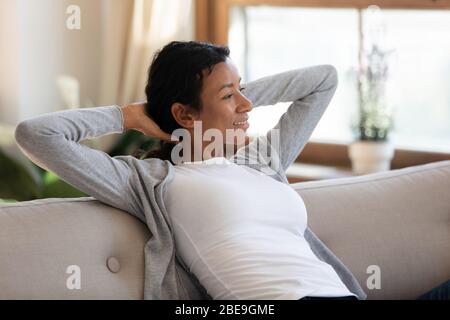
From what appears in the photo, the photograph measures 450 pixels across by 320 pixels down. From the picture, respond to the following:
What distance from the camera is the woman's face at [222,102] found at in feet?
6.90

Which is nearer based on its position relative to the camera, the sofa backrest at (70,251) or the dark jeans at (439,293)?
the sofa backrest at (70,251)

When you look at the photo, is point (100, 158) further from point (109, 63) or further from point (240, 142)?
point (109, 63)

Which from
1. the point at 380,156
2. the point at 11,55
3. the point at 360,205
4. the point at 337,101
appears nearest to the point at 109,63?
the point at 11,55

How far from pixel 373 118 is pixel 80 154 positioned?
1769mm

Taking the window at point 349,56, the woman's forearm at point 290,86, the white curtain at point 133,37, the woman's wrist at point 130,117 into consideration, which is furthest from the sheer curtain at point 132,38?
the woman's wrist at point 130,117

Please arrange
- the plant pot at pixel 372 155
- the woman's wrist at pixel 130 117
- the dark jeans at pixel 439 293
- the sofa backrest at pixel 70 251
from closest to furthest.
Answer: the sofa backrest at pixel 70 251 < the woman's wrist at pixel 130 117 < the dark jeans at pixel 439 293 < the plant pot at pixel 372 155

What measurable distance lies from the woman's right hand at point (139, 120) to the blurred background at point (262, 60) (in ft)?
4.28

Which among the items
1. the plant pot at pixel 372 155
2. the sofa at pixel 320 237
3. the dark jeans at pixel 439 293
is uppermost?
the sofa at pixel 320 237

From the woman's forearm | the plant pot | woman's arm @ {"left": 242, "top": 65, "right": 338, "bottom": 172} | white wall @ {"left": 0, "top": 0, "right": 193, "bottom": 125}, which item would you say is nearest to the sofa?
woman's arm @ {"left": 242, "top": 65, "right": 338, "bottom": 172}

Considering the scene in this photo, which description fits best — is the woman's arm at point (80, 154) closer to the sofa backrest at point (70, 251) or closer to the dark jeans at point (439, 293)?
the sofa backrest at point (70, 251)

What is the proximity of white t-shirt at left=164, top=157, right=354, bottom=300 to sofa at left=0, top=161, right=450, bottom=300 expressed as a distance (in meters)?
0.11

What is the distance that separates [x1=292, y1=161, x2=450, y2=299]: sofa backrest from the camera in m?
2.24

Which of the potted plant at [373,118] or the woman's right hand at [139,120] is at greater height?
the woman's right hand at [139,120]

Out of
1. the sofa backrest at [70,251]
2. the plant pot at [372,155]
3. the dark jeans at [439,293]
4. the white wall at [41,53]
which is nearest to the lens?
the sofa backrest at [70,251]
